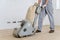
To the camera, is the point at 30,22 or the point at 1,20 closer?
the point at 30,22

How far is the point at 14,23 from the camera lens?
14.9ft

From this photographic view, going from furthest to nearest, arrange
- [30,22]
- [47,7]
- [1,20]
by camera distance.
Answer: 1. [1,20]
2. [47,7]
3. [30,22]

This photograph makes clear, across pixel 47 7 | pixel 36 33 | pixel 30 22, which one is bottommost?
pixel 36 33

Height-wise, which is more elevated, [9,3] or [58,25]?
[9,3]

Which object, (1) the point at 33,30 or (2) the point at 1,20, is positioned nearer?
(1) the point at 33,30

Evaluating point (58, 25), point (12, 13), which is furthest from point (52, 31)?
point (12, 13)

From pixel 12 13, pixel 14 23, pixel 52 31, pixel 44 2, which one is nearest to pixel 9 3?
pixel 12 13

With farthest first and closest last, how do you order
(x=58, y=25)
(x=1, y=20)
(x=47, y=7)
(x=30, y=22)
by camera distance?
1. (x=58, y=25)
2. (x=1, y=20)
3. (x=47, y=7)
4. (x=30, y=22)

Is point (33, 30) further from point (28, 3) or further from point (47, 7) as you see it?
point (28, 3)

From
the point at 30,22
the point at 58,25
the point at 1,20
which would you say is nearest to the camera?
the point at 30,22

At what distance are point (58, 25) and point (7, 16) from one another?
162cm

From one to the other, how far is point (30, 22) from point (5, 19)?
1108 mm

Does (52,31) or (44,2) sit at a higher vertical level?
(44,2)

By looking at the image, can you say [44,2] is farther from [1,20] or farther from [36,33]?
[1,20]
